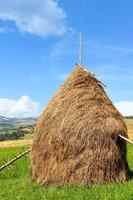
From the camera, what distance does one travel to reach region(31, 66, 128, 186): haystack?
60.1ft

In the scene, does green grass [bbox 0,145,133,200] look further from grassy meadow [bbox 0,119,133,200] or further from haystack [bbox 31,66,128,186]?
haystack [bbox 31,66,128,186]

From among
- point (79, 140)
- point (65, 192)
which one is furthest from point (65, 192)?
point (79, 140)

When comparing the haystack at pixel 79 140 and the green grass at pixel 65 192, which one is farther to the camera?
the haystack at pixel 79 140

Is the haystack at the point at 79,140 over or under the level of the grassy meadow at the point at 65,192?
over

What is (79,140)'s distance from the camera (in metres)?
18.5

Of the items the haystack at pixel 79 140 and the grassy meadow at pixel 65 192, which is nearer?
the grassy meadow at pixel 65 192

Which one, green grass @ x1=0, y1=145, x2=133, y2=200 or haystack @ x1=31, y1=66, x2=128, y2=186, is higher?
haystack @ x1=31, y1=66, x2=128, y2=186

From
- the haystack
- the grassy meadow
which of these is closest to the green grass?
the grassy meadow

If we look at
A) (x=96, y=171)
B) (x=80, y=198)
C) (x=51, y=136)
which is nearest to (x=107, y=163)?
(x=96, y=171)

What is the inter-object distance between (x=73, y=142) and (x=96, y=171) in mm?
1307

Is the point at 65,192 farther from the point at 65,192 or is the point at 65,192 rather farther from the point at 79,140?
the point at 79,140

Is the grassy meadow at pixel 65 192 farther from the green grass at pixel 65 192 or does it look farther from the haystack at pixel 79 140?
the haystack at pixel 79 140

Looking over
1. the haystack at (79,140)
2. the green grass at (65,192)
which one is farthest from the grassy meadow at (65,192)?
the haystack at (79,140)

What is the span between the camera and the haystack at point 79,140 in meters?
18.3
